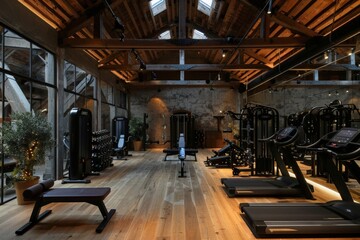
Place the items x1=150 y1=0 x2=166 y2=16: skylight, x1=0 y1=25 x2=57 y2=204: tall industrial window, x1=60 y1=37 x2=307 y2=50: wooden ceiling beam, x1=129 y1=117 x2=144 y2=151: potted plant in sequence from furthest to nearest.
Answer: x1=129 y1=117 x2=144 y2=151: potted plant → x1=150 y1=0 x2=166 y2=16: skylight → x1=60 y1=37 x2=307 y2=50: wooden ceiling beam → x1=0 y1=25 x2=57 y2=204: tall industrial window

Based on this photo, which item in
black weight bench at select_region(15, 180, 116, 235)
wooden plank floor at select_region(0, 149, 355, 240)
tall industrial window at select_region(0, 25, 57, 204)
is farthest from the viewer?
tall industrial window at select_region(0, 25, 57, 204)

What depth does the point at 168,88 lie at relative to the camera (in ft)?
46.3

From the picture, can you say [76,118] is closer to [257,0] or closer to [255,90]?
[257,0]

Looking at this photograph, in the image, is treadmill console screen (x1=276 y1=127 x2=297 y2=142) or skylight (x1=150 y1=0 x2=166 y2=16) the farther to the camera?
skylight (x1=150 y1=0 x2=166 y2=16)

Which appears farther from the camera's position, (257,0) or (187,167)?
(187,167)

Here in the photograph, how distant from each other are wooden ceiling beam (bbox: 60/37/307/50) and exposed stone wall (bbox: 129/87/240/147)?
7621 millimetres

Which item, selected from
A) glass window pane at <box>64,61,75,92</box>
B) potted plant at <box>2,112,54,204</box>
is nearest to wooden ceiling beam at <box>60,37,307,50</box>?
glass window pane at <box>64,61,75,92</box>

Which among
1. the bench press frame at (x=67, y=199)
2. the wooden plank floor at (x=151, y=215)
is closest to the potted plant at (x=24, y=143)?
the wooden plank floor at (x=151, y=215)

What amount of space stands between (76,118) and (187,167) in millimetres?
3627

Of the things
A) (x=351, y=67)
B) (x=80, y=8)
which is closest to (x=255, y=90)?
(x=351, y=67)

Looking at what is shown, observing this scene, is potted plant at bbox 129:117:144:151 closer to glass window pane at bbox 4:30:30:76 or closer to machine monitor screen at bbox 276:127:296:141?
glass window pane at bbox 4:30:30:76

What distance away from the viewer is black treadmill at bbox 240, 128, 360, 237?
2869 mm

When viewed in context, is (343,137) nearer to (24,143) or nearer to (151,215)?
Result: (151,215)

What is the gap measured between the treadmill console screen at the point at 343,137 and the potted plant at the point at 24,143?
4427 mm
